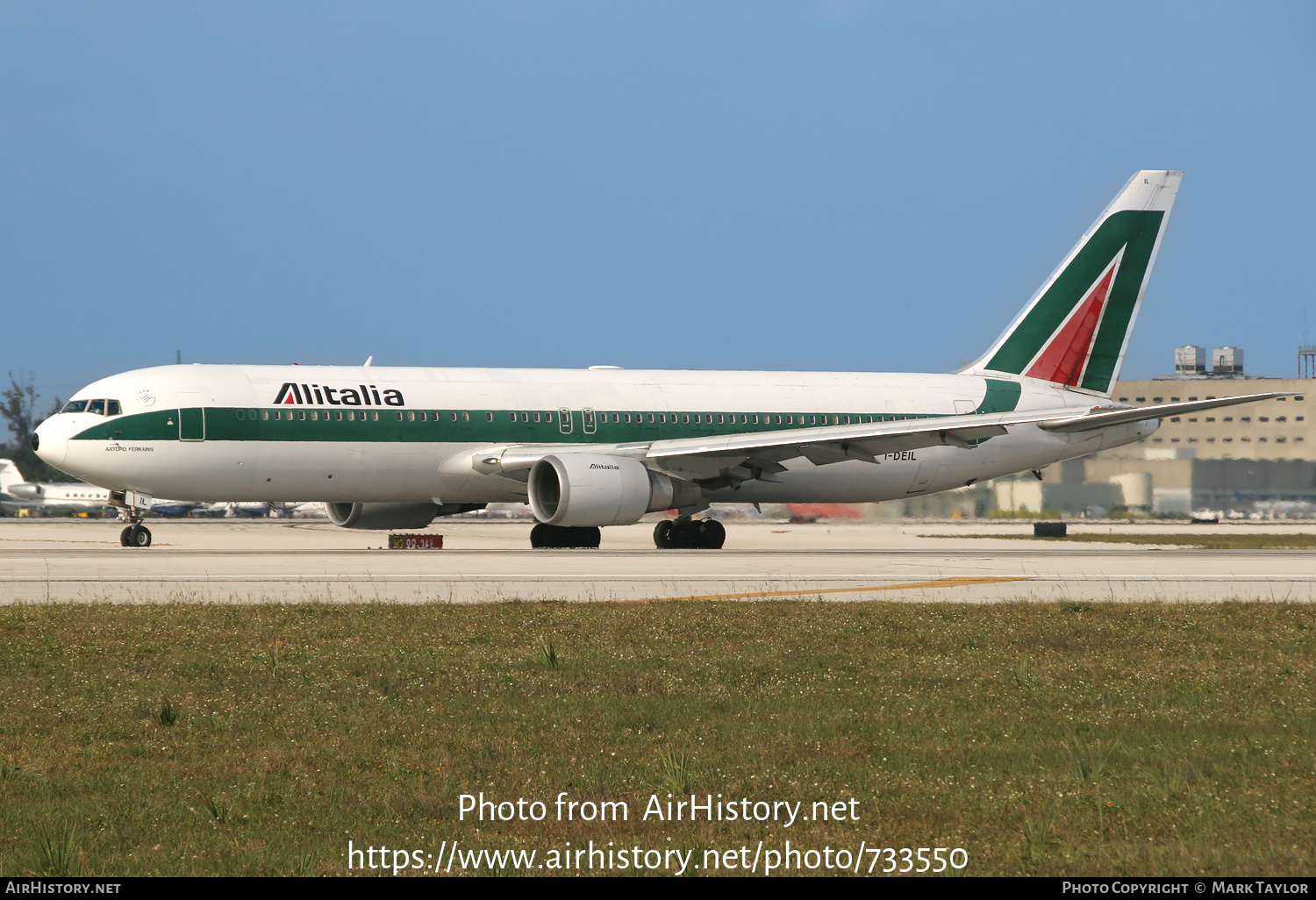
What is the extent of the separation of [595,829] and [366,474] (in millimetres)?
23331

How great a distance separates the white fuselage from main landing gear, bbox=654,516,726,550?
1.25 metres

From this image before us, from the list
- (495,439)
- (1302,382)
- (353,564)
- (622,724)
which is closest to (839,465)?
(495,439)

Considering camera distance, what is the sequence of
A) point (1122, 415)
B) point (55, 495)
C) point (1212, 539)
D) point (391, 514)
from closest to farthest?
point (1122, 415), point (391, 514), point (1212, 539), point (55, 495)

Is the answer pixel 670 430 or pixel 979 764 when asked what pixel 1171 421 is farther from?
pixel 979 764

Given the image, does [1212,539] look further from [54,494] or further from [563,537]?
[54,494]

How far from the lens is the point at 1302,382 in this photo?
56094 millimetres

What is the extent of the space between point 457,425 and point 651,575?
9400mm

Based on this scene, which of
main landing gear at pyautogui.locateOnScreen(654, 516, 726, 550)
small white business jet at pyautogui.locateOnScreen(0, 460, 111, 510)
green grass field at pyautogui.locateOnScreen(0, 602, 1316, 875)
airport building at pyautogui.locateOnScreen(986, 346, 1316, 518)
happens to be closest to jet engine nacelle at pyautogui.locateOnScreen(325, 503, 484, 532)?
main landing gear at pyautogui.locateOnScreen(654, 516, 726, 550)

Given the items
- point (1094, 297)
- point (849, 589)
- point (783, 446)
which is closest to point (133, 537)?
point (783, 446)

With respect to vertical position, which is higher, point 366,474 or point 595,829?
point 366,474

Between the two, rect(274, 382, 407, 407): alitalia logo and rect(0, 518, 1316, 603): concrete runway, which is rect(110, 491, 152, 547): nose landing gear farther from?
rect(274, 382, 407, 407): alitalia logo

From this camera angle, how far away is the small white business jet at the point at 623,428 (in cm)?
2767

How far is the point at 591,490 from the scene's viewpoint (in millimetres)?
27766

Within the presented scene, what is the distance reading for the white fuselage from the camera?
90.2ft
